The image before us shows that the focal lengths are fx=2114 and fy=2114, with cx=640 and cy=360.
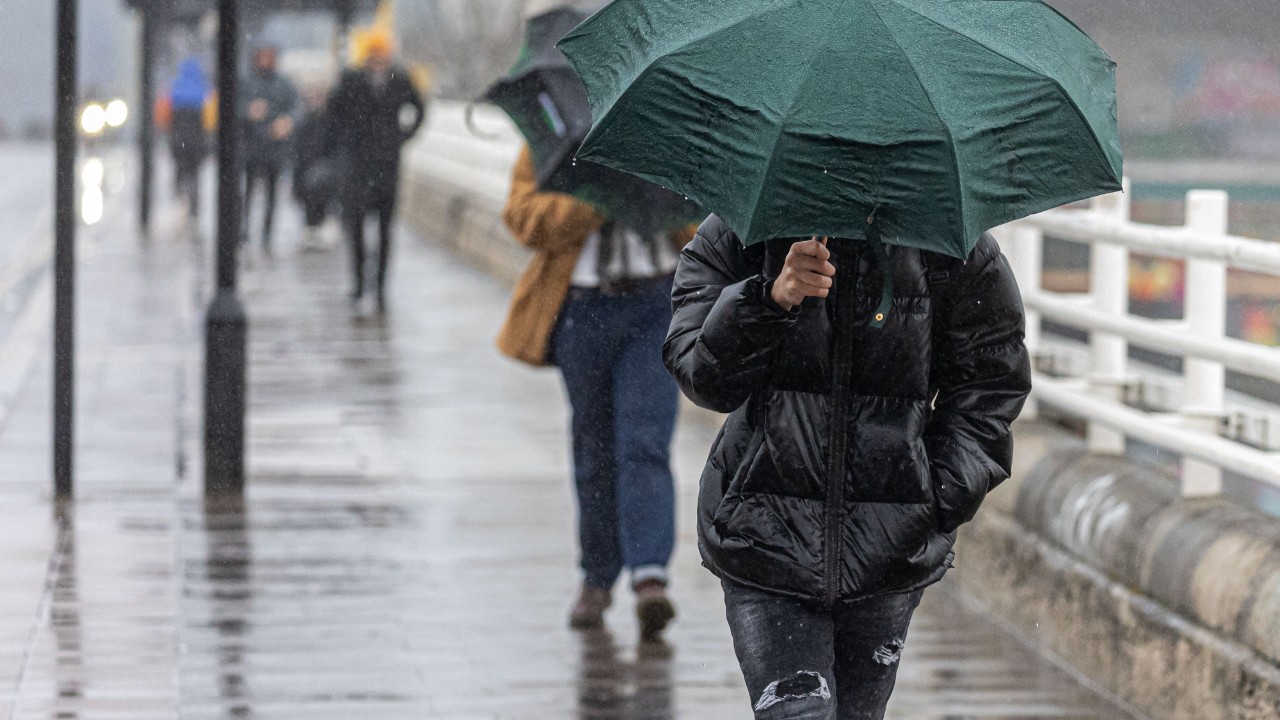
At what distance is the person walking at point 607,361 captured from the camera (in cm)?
633

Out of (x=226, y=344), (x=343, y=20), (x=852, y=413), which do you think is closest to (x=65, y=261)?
(x=226, y=344)

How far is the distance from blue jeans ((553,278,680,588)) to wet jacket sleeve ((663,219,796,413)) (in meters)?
2.51

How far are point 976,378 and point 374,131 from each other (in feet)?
39.0

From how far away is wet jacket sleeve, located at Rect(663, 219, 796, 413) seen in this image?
348 centimetres

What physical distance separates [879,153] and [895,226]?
118 mm

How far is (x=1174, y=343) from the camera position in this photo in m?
5.91

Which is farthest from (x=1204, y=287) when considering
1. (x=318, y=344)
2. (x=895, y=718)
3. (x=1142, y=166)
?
(x=1142, y=166)

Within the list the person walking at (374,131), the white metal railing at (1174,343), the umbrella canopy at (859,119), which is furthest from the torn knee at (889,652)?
the person walking at (374,131)

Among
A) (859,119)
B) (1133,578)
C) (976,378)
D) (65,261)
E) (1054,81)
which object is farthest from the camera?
(65,261)

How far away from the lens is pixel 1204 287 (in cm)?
582

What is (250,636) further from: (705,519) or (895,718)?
(705,519)

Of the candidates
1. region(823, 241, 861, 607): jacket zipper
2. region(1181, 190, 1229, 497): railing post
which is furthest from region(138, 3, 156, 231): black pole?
region(823, 241, 861, 607): jacket zipper

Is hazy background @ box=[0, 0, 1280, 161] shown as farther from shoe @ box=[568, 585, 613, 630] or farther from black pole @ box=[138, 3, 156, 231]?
shoe @ box=[568, 585, 613, 630]

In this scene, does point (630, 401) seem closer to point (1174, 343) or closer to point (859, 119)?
point (1174, 343)
